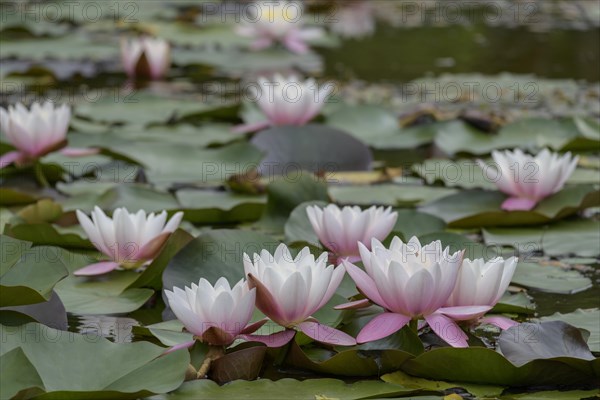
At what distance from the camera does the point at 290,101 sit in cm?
317

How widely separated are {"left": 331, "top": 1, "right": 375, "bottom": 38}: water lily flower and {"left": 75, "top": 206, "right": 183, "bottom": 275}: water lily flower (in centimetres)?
386

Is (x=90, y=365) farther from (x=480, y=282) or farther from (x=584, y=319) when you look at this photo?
(x=584, y=319)

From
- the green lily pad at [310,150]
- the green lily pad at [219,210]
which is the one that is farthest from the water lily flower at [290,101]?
the green lily pad at [219,210]

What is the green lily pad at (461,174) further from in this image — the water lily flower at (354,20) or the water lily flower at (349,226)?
the water lily flower at (354,20)

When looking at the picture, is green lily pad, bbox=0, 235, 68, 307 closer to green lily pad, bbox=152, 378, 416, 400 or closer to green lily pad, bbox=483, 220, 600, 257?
green lily pad, bbox=152, 378, 416, 400

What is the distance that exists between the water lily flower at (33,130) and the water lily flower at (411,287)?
131 centimetres

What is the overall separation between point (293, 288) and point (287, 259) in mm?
66

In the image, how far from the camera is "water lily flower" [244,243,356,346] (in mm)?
1562

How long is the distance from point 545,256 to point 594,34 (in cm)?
350

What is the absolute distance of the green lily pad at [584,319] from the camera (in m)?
1.80

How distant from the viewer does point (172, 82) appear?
4.46m

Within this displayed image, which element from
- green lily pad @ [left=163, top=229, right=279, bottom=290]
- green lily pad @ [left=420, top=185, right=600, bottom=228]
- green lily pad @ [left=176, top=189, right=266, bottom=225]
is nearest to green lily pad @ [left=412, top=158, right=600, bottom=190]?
green lily pad @ [left=420, top=185, right=600, bottom=228]

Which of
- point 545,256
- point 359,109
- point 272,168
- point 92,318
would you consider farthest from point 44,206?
point 359,109

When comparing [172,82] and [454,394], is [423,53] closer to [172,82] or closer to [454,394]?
[172,82]
